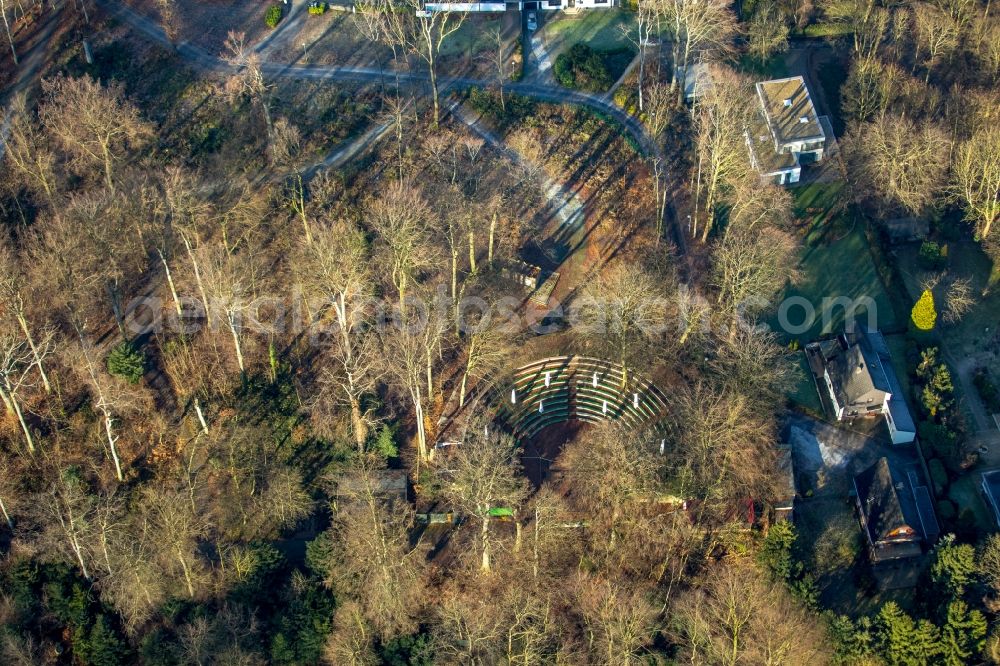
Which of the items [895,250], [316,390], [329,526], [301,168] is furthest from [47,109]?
[895,250]

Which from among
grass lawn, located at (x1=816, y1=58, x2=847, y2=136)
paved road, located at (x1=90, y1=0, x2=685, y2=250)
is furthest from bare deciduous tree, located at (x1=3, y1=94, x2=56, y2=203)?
grass lawn, located at (x1=816, y1=58, x2=847, y2=136)

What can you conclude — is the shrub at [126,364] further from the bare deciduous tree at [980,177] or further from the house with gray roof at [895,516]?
the bare deciduous tree at [980,177]

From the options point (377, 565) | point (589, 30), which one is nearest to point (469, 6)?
point (589, 30)

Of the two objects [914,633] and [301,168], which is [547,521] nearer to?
[914,633]

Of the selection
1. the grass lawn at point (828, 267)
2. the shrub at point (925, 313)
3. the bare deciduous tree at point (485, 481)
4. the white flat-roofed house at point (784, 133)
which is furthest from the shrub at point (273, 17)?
the shrub at point (925, 313)

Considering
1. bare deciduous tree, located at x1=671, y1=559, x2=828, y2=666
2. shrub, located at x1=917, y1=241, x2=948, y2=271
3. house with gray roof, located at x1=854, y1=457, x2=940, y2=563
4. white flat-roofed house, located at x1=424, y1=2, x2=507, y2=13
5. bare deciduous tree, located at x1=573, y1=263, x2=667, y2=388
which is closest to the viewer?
bare deciduous tree, located at x1=671, y1=559, x2=828, y2=666

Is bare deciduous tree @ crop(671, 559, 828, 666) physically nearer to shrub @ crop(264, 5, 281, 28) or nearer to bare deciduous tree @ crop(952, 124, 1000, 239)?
bare deciduous tree @ crop(952, 124, 1000, 239)
